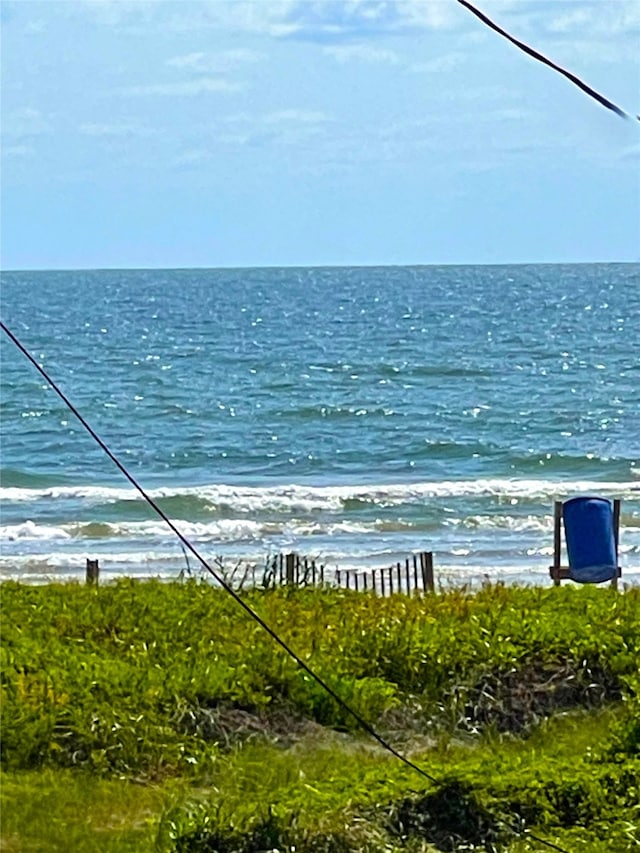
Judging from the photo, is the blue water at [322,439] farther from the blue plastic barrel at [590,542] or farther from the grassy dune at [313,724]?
the grassy dune at [313,724]

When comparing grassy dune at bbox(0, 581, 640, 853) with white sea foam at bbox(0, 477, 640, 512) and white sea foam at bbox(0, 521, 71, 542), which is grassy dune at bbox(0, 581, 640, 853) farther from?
white sea foam at bbox(0, 477, 640, 512)

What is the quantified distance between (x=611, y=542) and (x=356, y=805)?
262 inches

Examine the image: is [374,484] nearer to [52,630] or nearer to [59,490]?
[59,490]

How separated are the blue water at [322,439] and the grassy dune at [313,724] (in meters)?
7.45

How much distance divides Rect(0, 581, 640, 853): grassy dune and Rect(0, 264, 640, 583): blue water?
7.45 meters

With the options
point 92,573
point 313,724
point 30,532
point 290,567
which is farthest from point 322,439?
point 313,724

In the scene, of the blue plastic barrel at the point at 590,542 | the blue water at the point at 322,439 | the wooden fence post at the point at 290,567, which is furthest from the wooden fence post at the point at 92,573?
the blue water at the point at 322,439

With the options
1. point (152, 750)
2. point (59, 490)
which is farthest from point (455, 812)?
point (59, 490)

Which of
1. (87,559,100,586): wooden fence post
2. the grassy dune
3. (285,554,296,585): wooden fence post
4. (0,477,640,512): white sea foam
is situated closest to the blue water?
(0,477,640,512): white sea foam

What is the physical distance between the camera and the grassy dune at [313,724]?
24.6ft

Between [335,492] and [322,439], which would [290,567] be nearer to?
[335,492]

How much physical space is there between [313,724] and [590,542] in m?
5.20

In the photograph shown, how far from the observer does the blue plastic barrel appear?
536 inches

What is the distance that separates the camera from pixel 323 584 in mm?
12633
